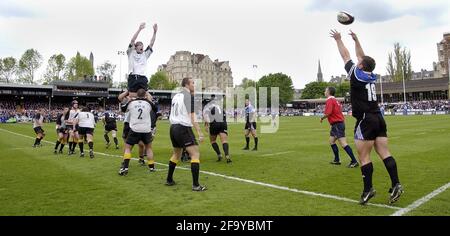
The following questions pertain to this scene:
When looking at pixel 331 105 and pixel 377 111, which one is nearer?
pixel 377 111

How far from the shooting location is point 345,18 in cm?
714

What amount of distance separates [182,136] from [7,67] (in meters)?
105

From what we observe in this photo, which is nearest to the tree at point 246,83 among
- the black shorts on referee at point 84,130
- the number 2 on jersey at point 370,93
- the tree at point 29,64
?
the tree at point 29,64

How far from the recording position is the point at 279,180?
8570mm

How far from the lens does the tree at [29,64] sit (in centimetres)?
9519

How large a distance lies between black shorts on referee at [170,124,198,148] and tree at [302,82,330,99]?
133372 mm

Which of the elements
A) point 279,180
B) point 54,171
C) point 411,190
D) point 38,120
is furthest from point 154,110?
point 38,120

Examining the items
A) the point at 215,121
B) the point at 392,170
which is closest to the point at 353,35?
the point at 392,170

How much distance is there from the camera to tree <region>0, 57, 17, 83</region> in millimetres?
94438

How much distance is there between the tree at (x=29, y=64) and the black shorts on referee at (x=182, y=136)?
10215cm

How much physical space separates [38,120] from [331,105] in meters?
16.5

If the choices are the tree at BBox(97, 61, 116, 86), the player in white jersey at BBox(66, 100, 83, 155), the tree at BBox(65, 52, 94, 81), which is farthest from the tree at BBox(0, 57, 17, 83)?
the player in white jersey at BBox(66, 100, 83, 155)

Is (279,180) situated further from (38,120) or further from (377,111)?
(38,120)
